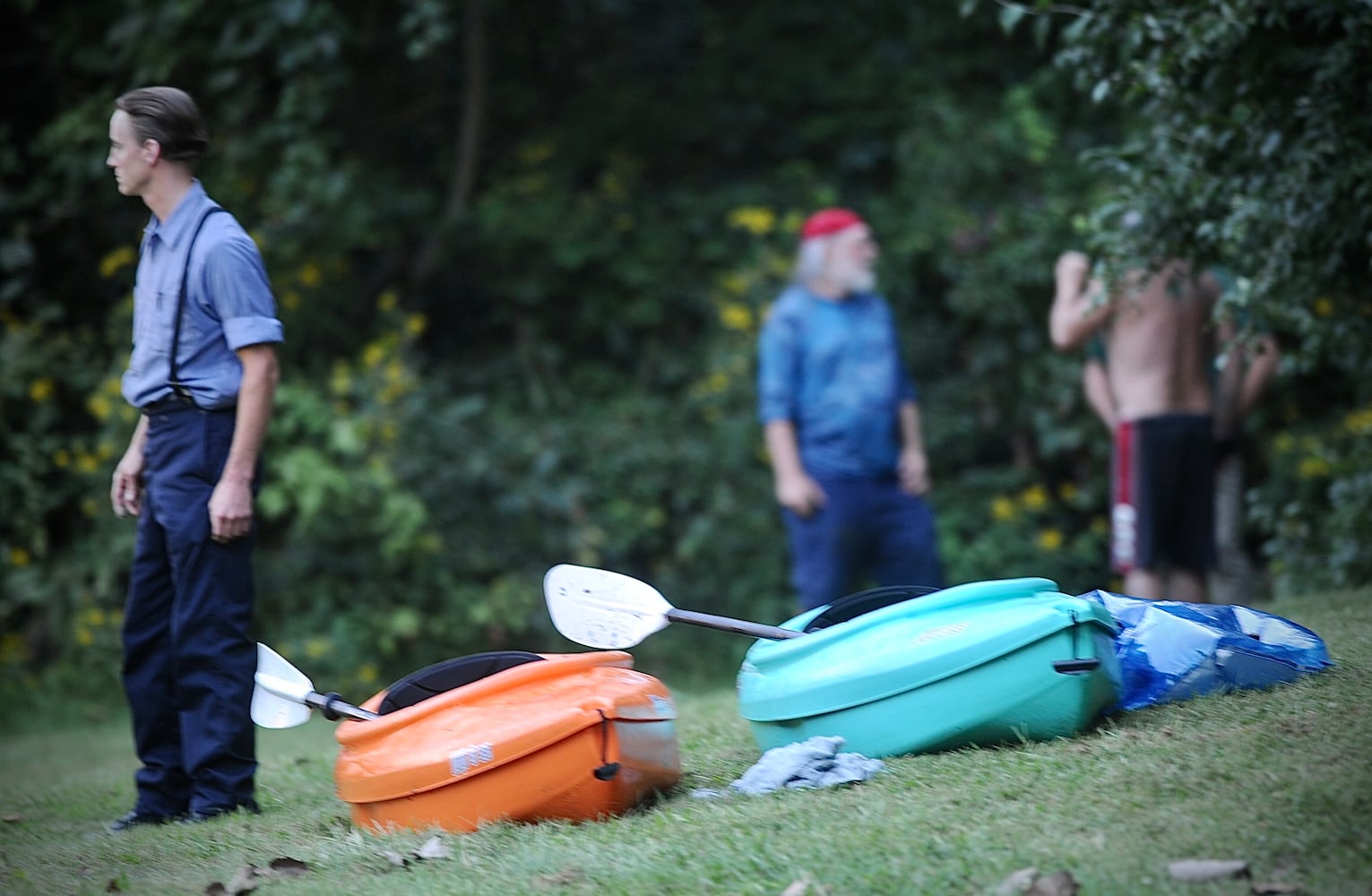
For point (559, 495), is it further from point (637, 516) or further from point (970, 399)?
point (970, 399)

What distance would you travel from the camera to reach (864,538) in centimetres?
574

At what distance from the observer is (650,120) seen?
9375 millimetres

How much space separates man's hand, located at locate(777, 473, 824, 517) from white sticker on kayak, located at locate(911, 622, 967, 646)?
2491mm

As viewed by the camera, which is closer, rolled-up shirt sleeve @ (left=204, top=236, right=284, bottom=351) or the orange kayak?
the orange kayak

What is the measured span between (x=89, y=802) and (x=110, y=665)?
3.51 metres

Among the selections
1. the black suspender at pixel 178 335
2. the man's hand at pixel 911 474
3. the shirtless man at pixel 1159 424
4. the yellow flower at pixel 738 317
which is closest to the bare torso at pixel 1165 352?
the shirtless man at pixel 1159 424

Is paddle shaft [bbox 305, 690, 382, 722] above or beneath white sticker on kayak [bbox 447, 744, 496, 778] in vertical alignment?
above

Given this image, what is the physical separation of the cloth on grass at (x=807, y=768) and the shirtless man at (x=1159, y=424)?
95.5 inches

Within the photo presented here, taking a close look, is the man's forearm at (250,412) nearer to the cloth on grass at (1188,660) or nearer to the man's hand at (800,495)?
the cloth on grass at (1188,660)

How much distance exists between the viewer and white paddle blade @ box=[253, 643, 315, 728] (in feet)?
11.7

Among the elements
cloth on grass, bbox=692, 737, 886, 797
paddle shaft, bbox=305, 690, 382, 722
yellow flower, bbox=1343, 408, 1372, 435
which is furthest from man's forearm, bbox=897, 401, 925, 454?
paddle shaft, bbox=305, 690, 382, 722

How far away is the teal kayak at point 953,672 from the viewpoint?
Result: 3.17 metres

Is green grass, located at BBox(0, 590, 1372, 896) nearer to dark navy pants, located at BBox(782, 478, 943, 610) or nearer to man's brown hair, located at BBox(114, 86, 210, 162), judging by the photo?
man's brown hair, located at BBox(114, 86, 210, 162)

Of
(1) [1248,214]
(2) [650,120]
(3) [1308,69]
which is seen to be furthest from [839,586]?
(2) [650,120]
